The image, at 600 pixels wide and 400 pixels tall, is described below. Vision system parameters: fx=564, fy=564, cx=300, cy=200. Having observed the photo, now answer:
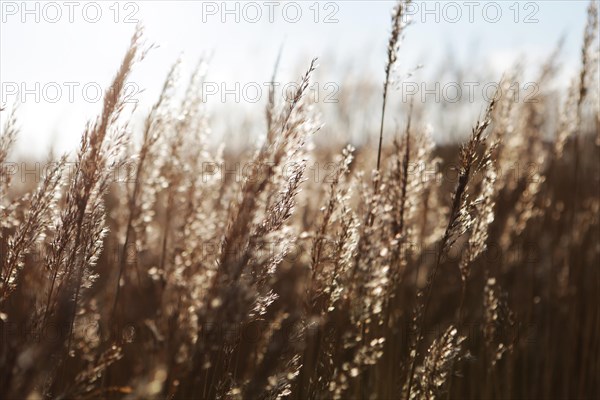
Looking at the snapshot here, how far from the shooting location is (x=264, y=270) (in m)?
1.42

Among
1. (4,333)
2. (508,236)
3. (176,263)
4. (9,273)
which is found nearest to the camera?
(9,273)

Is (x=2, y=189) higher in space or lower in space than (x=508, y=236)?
lower

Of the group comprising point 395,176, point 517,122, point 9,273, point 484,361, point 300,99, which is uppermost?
point 517,122

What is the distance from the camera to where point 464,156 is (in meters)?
1.63

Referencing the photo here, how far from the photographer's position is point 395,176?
2.14 m

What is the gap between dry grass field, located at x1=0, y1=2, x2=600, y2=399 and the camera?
1.22 metres

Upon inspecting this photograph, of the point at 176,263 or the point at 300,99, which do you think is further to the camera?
the point at 176,263

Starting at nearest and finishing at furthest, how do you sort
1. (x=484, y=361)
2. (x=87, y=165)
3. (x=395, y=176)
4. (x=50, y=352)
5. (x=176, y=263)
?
(x=50, y=352) < (x=87, y=165) < (x=395, y=176) < (x=176, y=263) < (x=484, y=361)

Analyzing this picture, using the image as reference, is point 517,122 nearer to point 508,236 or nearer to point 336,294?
point 508,236

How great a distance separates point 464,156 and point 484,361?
1642mm

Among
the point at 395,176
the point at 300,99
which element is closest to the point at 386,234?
the point at 395,176

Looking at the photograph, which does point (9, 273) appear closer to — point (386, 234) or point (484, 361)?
point (386, 234)

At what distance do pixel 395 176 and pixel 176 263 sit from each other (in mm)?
1005

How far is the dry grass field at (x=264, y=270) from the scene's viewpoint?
47.9 inches
